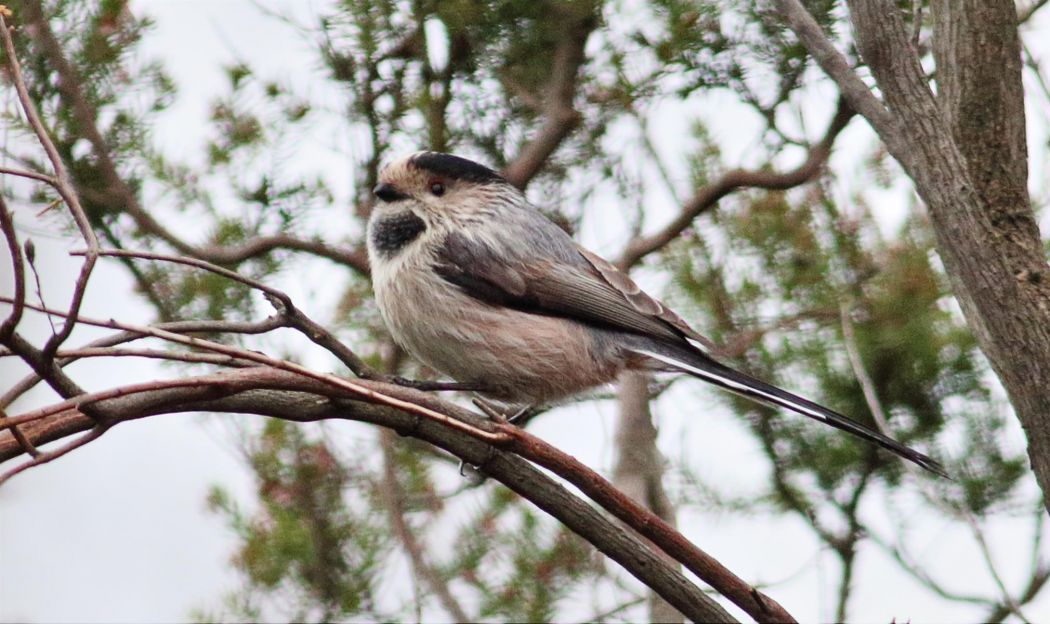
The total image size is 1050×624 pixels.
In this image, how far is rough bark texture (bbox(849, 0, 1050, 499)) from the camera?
9.16ft

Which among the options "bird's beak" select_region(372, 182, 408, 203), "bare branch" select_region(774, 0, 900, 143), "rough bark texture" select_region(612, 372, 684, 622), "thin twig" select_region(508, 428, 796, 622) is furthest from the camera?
"rough bark texture" select_region(612, 372, 684, 622)

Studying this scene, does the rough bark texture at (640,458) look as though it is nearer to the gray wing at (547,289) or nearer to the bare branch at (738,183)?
the gray wing at (547,289)

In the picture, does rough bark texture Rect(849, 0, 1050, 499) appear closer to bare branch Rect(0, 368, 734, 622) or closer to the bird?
the bird

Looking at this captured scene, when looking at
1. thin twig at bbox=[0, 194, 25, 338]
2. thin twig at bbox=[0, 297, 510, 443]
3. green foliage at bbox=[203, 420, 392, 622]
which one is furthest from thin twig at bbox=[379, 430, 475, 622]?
thin twig at bbox=[0, 194, 25, 338]

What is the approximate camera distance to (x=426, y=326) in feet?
12.3

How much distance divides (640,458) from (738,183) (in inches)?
44.0

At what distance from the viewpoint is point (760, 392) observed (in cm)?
346

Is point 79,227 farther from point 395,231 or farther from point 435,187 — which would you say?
point 435,187

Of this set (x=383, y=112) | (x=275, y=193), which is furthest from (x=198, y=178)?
(x=383, y=112)

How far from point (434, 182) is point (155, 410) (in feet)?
7.02

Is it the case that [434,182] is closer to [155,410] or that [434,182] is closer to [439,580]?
[439,580]

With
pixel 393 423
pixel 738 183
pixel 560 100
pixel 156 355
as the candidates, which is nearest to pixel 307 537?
pixel 560 100

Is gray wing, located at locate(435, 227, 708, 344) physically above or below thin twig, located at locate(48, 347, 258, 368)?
above

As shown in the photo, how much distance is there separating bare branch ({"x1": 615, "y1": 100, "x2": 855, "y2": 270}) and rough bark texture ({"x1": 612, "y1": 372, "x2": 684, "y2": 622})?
0.53 metres
